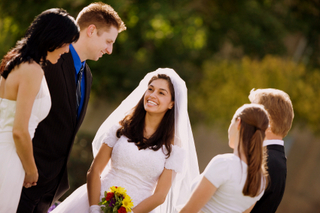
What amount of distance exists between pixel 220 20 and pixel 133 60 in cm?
357

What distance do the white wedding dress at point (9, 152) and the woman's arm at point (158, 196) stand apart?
1.05 m

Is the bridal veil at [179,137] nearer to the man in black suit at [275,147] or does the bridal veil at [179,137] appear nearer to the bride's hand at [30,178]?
the man in black suit at [275,147]

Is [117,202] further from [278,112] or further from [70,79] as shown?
[278,112]

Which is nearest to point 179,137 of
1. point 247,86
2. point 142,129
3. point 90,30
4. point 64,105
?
point 142,129

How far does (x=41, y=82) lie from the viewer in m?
2.22

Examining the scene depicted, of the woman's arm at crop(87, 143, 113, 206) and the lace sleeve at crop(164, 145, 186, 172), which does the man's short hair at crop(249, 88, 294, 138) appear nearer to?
the lace sleeve at crop(164, 145, 186, 172)

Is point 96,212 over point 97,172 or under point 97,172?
under

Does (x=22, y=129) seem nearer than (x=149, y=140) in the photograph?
Yes

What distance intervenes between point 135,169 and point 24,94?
1.30 m

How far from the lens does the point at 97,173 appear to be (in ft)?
10.1

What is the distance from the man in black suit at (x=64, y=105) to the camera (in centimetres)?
279

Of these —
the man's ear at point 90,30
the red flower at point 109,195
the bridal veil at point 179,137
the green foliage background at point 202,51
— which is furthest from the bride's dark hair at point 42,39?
the green foliage background at point 202,51

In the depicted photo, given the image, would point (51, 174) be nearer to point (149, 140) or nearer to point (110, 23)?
point (149, 140)

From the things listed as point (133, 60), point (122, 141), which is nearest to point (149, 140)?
point (122, 141)
